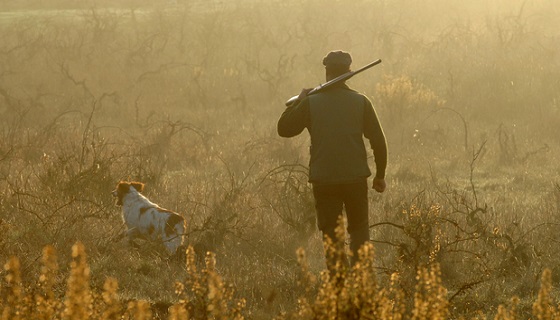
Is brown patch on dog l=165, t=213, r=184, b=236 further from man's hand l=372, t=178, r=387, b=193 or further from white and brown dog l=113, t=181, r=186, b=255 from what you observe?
man's hand l=372, t=178, r=387, b=193

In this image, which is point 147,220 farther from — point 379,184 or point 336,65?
point 336,65

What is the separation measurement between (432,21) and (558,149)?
11.6 metres

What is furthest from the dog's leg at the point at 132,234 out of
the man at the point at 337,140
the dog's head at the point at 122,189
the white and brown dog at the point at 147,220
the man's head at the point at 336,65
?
the man's head at the point at 336,65

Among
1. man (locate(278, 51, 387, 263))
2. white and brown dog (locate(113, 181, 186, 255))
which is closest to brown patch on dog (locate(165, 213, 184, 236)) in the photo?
Result: white and brown dog (locate(113, 181, 186, 255))

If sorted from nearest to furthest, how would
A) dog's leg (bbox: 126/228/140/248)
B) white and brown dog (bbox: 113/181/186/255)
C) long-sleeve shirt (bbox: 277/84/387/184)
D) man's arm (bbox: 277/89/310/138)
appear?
long-sleeve shirt (bbox: 277/84/387/184) → man's arm (bbox: 277/89/310/138) → white and brown dog (bbox: 113/181/186/255) → dog's leg (bbox: 126/228/140/248)

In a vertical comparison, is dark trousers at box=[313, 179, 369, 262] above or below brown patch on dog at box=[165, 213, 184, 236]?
below

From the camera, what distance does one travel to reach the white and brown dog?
8414mm

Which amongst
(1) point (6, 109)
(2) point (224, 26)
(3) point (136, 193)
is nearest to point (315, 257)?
(3) point (136, 193)

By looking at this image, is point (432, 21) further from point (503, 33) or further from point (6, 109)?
point (6, 109)

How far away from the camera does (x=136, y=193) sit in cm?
896

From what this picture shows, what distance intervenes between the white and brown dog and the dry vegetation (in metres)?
0.15

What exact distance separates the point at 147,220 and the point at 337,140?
106 inches

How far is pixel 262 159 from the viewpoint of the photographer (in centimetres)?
1389

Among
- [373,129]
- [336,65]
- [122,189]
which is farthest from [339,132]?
[122,189]
